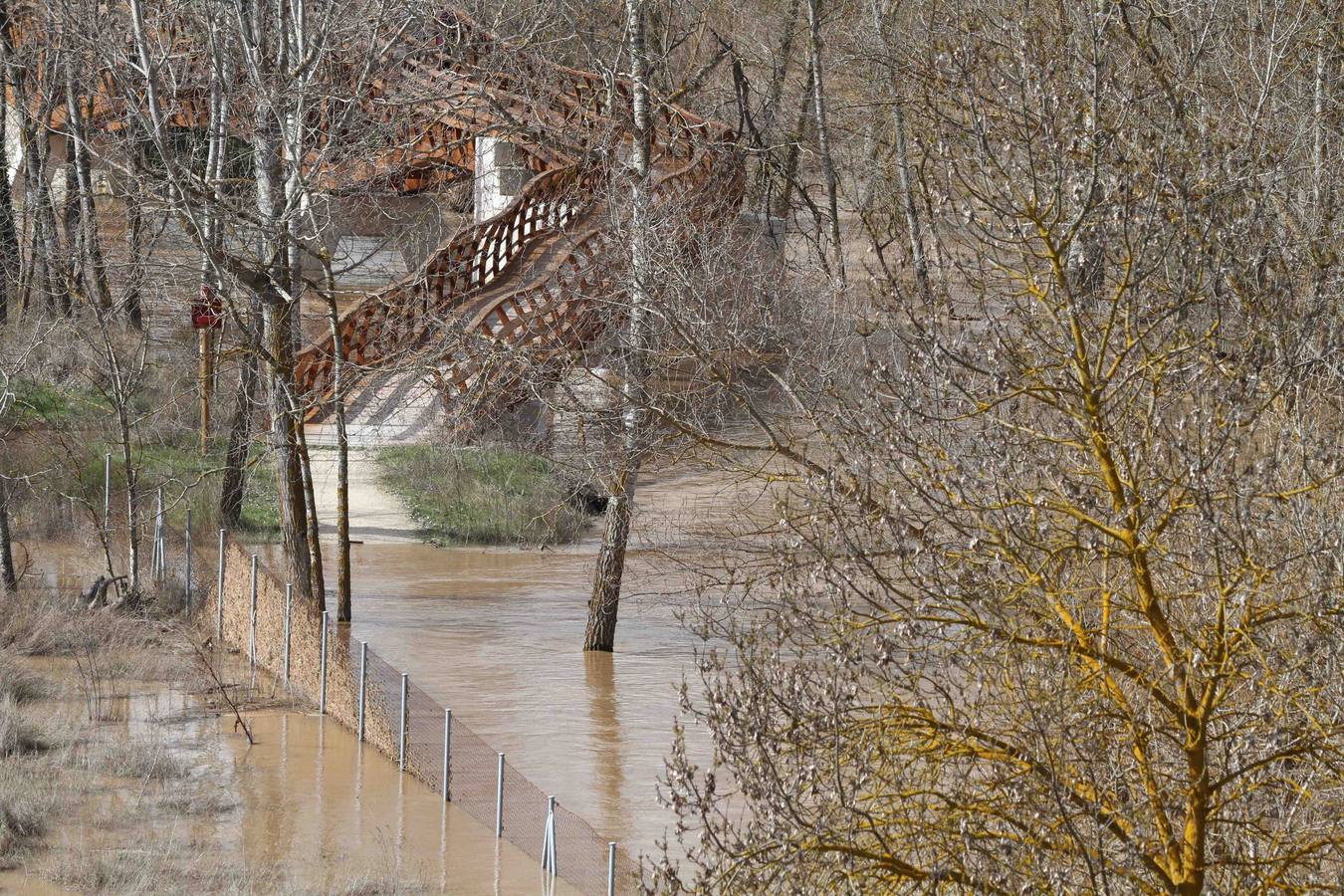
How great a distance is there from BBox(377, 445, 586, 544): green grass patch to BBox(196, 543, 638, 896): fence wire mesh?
7187 mm

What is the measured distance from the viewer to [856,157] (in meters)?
43.4

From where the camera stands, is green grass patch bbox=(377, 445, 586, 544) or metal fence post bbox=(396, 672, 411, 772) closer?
metal fence post bbox=(396, 672, 411, 772)

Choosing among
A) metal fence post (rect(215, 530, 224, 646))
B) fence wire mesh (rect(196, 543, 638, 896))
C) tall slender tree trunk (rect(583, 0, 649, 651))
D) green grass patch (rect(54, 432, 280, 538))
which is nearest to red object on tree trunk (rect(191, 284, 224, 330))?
green grass patch (rect(54, 432, 280, 538))

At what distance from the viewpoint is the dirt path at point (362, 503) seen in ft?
86.9

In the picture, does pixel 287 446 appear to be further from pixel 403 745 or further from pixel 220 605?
pixel 403 745

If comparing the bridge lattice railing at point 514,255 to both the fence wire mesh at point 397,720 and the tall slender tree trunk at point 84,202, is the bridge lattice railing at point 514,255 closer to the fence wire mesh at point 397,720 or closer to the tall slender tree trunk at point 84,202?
the tall slender tree trunk at point 84,202

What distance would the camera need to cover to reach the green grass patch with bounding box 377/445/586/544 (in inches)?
1057

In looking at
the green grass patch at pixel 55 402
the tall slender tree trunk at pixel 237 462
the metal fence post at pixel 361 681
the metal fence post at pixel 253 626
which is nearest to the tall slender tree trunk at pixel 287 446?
the metal fence post at pixel 253 626

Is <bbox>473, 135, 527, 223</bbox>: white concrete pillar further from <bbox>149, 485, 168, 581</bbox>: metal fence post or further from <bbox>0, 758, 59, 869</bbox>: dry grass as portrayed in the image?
<bbox>0, 758, 59, 869</bbox>: dry grass

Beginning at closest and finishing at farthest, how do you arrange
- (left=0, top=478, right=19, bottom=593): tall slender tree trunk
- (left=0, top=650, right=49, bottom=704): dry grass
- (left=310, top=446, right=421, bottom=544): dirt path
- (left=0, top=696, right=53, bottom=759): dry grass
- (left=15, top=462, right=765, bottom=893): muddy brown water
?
(left=15, top=462, right=765, bottom=893): muddy brown water
(left=0, top=696, right=53, bottom=759): dry grass
(left=0, top=650, right=49, bottom=704): dry grass
(left=0, top=478, right=19, bottom=593): tall slender tree trunk
(left=310, top=446, right=421, bottom=544): dirt path

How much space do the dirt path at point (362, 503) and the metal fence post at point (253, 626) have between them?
7.98 m

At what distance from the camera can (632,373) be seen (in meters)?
17.3

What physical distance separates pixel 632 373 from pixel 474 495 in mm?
10574

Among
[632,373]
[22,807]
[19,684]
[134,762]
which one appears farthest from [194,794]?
[632,373]
